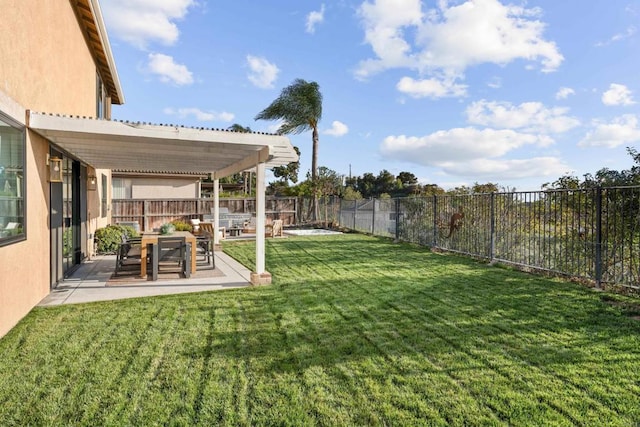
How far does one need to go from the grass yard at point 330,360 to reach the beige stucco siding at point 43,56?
117 inches

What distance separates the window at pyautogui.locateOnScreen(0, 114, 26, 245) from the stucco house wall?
13 cm

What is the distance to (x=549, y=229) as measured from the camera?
7559 millimetres

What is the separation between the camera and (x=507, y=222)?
343 inches

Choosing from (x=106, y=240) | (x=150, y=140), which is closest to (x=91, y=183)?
(x=106, y=240)

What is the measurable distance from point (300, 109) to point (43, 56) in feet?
58.9

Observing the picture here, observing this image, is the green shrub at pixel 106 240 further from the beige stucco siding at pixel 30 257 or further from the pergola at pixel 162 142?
the beige stucco siding at pixel 30 257

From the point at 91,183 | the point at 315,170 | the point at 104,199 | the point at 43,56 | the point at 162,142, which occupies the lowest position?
the point at 104,199

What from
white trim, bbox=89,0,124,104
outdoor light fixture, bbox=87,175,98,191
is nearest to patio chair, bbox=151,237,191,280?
outdoor light fixture, bbox=87,175,98,191

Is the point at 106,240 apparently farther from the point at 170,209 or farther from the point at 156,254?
the point at 170,209

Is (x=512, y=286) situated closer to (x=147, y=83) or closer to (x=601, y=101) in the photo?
(x=601, y=101)

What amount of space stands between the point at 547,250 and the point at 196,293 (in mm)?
6874

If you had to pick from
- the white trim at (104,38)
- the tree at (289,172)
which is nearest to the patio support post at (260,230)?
the white trim at (104,38)

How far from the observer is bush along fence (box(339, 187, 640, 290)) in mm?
6129

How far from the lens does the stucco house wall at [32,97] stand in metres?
4.15
